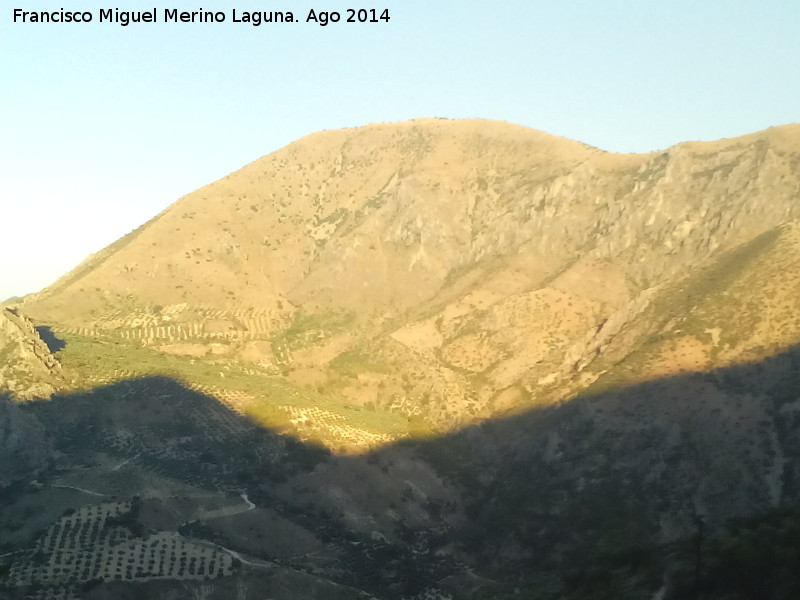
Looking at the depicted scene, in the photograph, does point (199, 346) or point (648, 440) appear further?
point (199, 346)

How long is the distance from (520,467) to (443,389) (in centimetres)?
1981

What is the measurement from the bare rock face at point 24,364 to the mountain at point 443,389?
962mm

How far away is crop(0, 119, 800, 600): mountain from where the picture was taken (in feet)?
205

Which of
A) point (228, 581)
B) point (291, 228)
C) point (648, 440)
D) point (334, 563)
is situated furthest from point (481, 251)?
point (228, 581)

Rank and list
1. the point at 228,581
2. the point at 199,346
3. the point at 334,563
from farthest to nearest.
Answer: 1. the point at 199,346
2. the point at 334,563
3. the point at 228,581

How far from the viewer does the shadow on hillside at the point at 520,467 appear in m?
65.8

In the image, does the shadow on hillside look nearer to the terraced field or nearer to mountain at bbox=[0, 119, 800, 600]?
mountain at bbox=[0, 119, 800, 600]

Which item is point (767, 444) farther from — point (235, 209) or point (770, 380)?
point (235, 209)

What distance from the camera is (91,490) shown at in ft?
225

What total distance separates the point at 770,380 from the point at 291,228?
313 feet

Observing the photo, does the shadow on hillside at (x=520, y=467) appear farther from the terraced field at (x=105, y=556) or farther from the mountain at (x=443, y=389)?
the terraced field at (x=105, y=556)

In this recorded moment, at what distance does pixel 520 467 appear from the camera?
274ft

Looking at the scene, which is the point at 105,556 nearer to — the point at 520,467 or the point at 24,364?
the point at 24,364

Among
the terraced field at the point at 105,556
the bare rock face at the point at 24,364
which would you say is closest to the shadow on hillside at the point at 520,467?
the bare rock face at the point at 24,364
